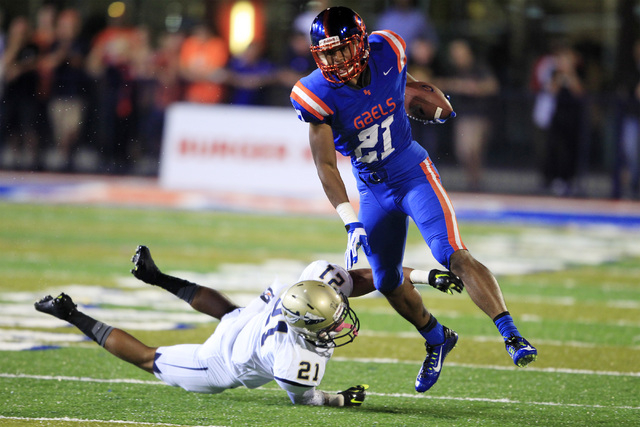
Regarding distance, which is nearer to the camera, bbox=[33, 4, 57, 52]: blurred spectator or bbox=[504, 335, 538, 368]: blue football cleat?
bbox=[504, 335, 538, 368]: blue football cleat

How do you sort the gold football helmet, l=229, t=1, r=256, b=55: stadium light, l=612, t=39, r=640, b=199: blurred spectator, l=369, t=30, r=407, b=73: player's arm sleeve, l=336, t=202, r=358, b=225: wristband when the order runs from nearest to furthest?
the gold football helmet → l=336, t=202, r=358, b=225: wristband → l=369, t=30, r=407, b=73: player's arm sleeve → l=612, t=39, r=640, b=199: blurred spectator → l=229, t=1, r=256, b=55: stadium light

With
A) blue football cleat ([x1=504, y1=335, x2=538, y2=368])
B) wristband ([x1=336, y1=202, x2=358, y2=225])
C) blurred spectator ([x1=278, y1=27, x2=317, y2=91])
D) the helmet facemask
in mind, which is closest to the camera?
blue football cleat ([x1=504, y1=335, x2=538, y2=368])

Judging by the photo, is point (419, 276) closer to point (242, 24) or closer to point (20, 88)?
point (20, 88)

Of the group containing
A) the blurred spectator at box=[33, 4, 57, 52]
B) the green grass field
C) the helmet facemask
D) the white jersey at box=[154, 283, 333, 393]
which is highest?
the blurred spectator at box=[33, 4, 57, 52]

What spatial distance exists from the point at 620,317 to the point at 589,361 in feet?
4.62

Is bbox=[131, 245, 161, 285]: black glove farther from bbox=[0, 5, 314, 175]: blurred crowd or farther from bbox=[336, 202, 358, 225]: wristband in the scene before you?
bbox=[0, 5, 314, 175]: blurred crowd

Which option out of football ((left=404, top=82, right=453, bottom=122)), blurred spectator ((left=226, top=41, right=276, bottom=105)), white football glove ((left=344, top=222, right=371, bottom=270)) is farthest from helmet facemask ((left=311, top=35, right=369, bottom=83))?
blurred spectator ((left=226, top=41, right=276, bottom=105))

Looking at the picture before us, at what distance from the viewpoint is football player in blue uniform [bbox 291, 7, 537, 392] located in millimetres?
4523

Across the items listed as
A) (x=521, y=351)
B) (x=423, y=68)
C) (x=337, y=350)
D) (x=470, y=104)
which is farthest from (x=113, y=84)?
(x=521, y=351)

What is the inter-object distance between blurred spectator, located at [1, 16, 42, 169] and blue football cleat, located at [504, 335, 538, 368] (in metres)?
10.1

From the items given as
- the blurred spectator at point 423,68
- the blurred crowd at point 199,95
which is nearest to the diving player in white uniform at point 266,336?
the blurred spectator at point 423,68

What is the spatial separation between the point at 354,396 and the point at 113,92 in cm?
Result: 929

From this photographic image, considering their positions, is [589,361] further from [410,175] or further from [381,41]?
[381,41]

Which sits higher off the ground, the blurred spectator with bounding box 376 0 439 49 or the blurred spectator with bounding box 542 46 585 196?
the blurred spectator with bounding box 376 0 439 49
